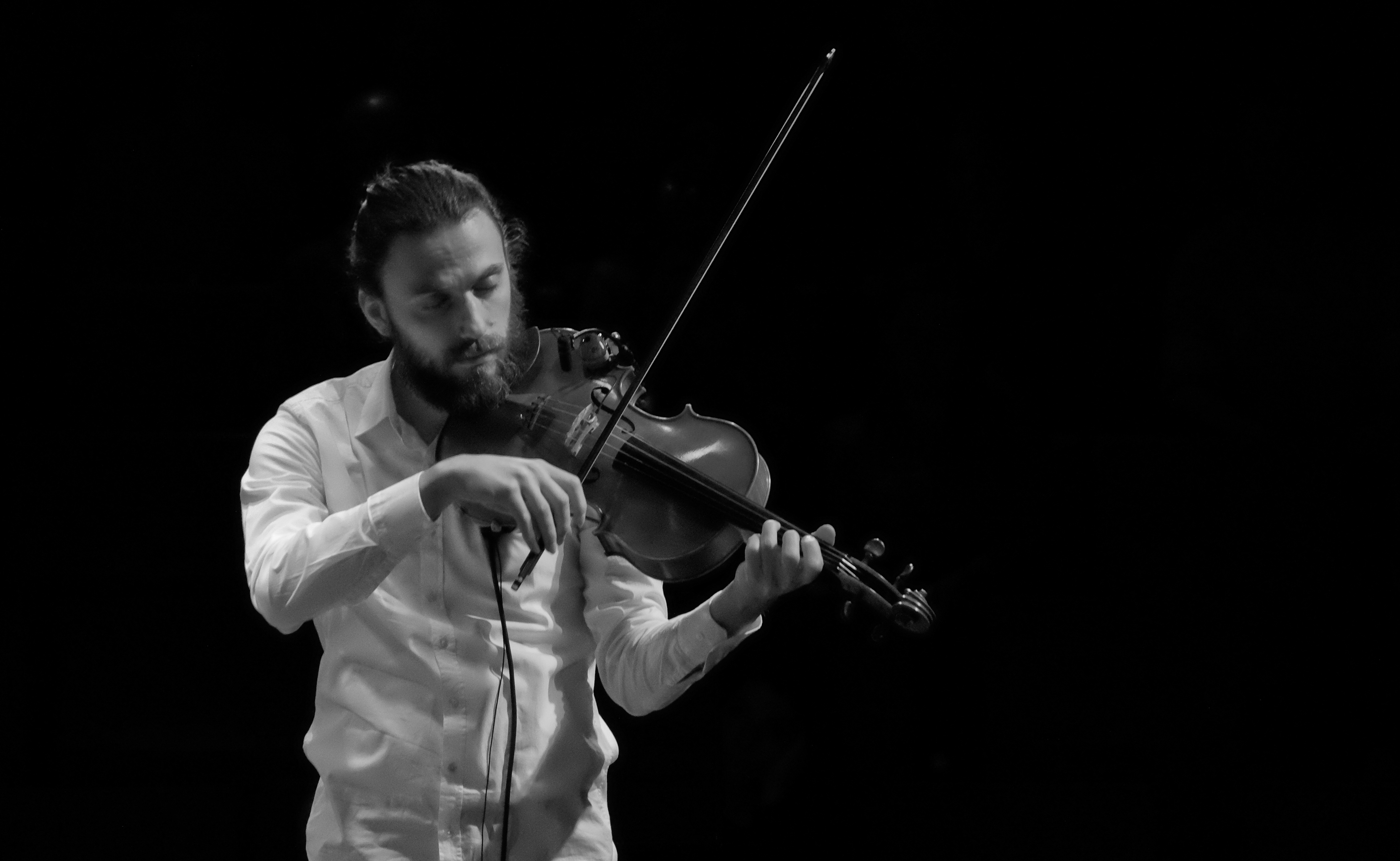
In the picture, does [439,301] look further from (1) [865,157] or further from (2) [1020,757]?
(1) [865,157]

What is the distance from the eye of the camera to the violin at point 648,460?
162 cm

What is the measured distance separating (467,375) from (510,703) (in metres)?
0.40

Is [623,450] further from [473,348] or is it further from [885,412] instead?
[885,412]

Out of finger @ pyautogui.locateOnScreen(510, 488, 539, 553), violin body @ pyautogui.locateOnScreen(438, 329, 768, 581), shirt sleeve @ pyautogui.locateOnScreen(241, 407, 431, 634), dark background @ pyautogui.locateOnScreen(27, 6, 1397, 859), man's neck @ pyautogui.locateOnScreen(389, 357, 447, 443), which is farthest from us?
dark background @ pyautogui.locateOnScreen(27, 6, 1397, 859)

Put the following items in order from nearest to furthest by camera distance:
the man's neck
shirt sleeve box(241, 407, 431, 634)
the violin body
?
shirt sleeve box(241, 407, 431, 634)
the violin body
the man's neck

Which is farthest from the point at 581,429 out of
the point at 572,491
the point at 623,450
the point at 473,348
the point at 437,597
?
the point at 572,491

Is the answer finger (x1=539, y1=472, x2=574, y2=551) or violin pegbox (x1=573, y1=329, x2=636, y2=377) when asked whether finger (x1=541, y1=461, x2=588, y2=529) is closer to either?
finger (x1=539, y1=472, x2=574, y2=551)

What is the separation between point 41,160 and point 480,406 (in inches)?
83.1

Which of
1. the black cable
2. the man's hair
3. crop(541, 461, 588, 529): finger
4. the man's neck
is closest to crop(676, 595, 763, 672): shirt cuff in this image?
the black cable

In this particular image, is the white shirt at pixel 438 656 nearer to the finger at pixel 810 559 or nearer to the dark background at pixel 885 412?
the finger at pixel 810 559

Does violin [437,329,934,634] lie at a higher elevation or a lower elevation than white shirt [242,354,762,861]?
higher

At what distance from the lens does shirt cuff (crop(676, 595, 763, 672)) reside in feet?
5.17

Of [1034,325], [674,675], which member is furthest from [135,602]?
[1034,325]

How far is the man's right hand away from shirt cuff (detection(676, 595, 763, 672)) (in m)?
0.28
